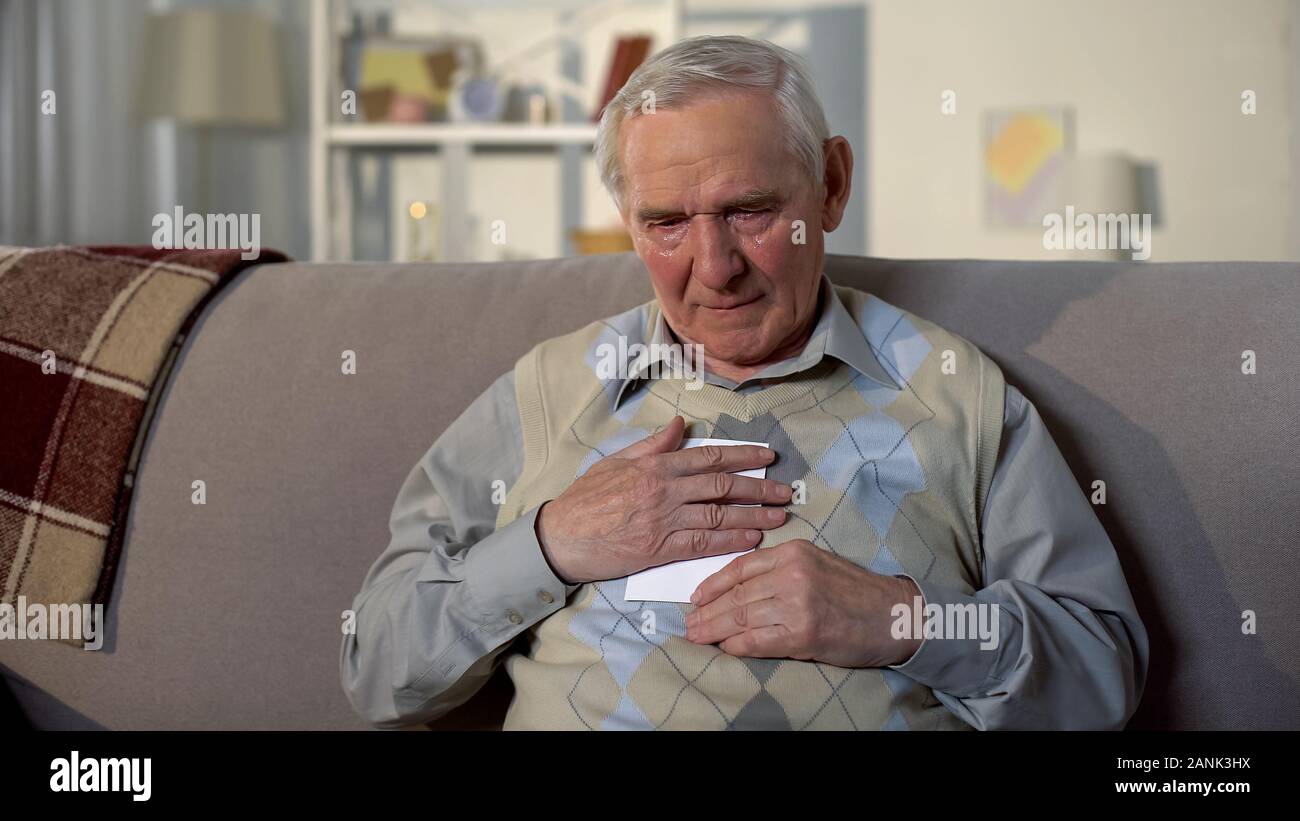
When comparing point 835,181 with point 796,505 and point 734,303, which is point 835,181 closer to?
point 734,303

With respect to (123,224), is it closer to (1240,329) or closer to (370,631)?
(370,631)

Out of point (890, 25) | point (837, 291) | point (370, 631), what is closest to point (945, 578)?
point (837, 291)

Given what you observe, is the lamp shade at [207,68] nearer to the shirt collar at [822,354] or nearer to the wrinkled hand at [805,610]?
the shirt collar at [822,354]

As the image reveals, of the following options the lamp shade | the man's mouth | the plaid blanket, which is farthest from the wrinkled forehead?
the lamp shade

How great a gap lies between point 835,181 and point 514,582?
0.57 meters

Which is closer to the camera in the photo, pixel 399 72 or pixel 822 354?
pixel 822 354

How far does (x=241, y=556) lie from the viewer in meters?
1.43

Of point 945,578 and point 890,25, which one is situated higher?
point 890,25

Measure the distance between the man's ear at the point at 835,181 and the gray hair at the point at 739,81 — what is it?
0.15 ft

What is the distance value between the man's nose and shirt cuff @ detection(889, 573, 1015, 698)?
0.36 metres

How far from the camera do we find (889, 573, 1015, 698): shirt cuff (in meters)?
1.09

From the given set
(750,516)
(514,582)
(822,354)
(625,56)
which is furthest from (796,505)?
(625,56)

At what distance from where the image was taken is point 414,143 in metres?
4.32
